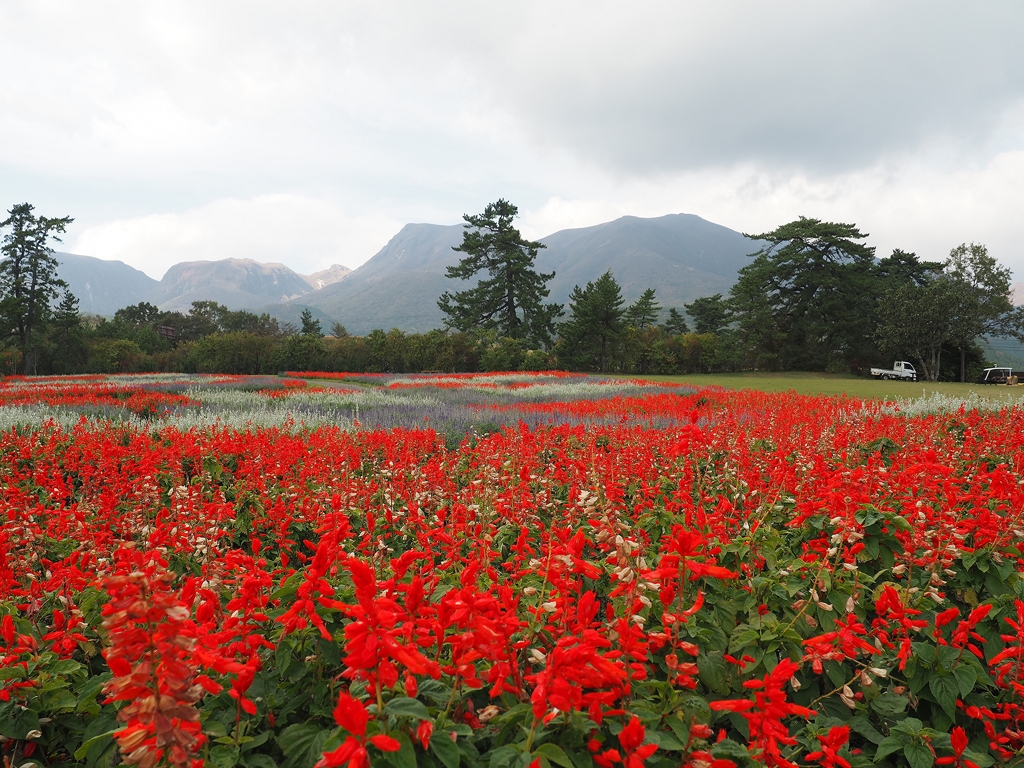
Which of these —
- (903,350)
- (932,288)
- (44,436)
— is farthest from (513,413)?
(903,350)

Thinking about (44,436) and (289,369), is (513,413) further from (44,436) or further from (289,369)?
(289,369)

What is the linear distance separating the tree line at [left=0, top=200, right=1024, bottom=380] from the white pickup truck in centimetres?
108

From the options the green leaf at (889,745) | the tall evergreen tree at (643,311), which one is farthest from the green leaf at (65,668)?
the tall evergreen tree at (643,311)

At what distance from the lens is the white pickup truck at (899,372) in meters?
39.3

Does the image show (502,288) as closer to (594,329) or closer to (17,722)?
(594,329)

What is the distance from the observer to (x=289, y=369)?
4225 centimetres

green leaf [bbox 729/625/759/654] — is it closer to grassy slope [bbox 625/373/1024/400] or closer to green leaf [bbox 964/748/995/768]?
green leaf [bbox 964/748/995/768]

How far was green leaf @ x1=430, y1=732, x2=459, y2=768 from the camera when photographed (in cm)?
115

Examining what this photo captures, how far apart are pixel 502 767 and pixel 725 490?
3.84 m

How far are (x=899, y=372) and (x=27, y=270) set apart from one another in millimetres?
69117

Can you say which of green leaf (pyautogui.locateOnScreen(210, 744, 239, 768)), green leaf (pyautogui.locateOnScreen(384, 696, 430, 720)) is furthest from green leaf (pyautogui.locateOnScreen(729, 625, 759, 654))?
green leaf (pyautogui.locateOnScreen(210, 744, 239, 768))

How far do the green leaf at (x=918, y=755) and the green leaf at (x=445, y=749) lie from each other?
1.64 m

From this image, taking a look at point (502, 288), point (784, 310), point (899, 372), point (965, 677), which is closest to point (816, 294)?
point (784, 310)

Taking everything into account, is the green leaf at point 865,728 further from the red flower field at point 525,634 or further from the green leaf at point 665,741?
the green leaf at point 665,741
